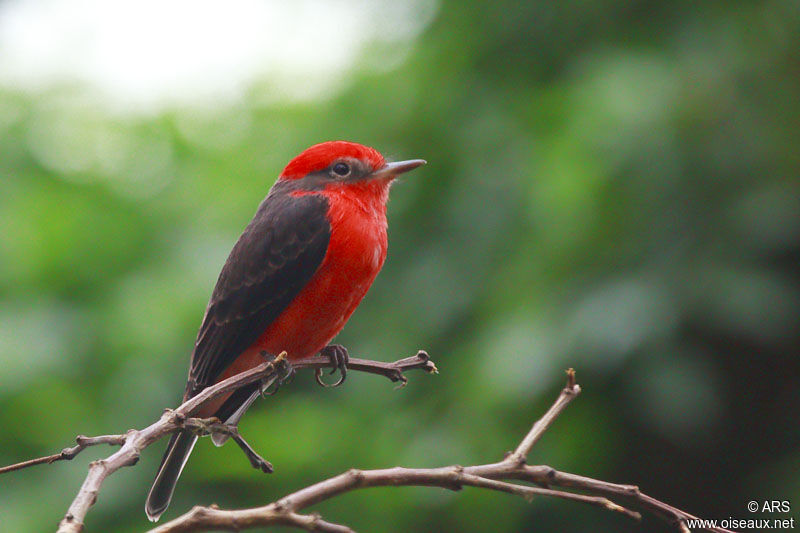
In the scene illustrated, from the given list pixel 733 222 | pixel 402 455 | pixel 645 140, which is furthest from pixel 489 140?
pixel 402 455

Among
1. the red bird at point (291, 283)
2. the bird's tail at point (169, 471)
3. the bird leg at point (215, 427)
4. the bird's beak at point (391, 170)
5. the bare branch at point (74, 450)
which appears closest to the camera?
the bare branch at point (74, 450)

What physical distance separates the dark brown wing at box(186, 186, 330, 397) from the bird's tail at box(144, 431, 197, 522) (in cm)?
19

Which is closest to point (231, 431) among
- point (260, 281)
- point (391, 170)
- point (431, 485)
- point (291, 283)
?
point (431, 485)

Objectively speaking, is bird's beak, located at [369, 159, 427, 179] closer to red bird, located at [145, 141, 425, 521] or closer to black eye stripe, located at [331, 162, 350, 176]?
red bird, located at [145, 141, 425, 521]

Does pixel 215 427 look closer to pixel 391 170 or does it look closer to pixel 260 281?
pixel 260 281

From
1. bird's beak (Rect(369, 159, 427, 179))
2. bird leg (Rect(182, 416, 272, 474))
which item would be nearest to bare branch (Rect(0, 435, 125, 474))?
bird leg (Rect(182, 416, 272, 474))

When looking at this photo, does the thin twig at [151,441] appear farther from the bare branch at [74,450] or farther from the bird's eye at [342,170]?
the bird's eye at [342,170]

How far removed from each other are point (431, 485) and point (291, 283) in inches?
73.8

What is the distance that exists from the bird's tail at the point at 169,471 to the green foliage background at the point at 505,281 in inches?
55.8

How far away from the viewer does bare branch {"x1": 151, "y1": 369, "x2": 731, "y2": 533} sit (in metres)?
1.44

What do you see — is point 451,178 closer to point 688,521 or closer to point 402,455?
point 402,455

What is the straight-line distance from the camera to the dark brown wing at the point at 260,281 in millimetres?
3451

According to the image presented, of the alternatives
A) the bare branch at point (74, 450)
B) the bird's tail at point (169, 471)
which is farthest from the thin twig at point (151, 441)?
the bird's tail at point (169, 471)

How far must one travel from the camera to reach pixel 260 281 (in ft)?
11.6
